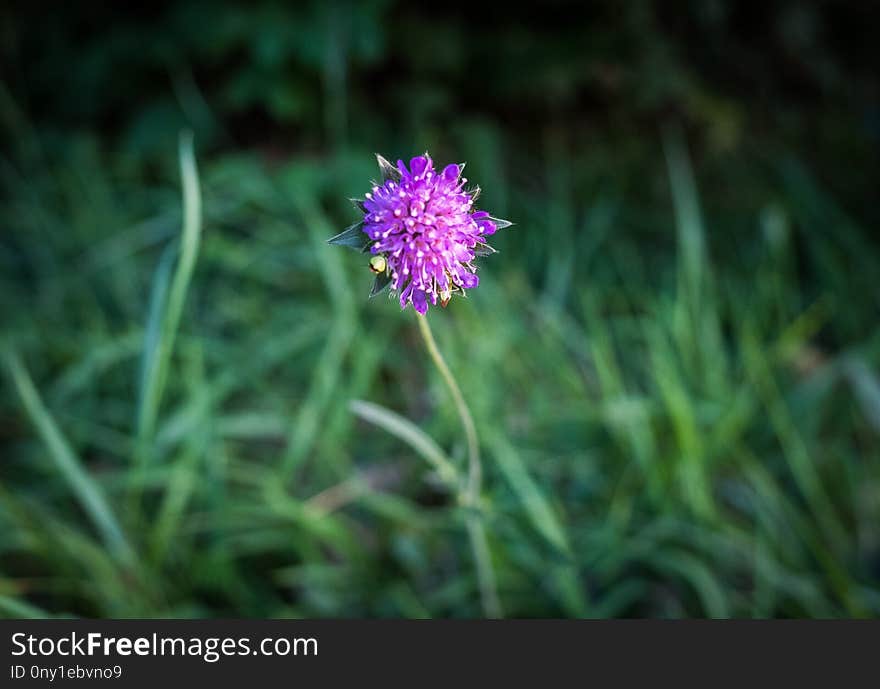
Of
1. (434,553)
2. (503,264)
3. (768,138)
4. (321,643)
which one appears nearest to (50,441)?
(321,643)

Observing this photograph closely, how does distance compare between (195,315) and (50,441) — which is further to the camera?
(195,315)

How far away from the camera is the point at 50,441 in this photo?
1.04 meters

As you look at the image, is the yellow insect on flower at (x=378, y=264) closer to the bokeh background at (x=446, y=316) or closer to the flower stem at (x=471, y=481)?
the flower stem at (x=471, y=481)

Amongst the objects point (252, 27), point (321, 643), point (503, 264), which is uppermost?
point (252, 27)

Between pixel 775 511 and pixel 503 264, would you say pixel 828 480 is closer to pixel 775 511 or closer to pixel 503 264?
pixel 775 511

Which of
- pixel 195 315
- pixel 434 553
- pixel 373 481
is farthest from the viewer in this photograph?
pixel 195 315

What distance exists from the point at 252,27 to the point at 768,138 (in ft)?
4.75

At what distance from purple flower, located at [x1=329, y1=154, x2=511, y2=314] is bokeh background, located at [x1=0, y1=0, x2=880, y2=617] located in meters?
0.37

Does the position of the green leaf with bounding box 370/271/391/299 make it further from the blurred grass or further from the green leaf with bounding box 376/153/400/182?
the blurred grass

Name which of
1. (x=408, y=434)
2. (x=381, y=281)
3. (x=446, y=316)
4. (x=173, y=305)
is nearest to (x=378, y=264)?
(x=381, y=281)

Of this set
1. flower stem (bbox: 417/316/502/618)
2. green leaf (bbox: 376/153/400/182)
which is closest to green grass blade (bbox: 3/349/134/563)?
flower stem (bbox: 417/316/502/618)

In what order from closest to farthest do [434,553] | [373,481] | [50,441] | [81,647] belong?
[81,647] → [50,441] → [434,553] → [373,481]

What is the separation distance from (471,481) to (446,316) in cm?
90

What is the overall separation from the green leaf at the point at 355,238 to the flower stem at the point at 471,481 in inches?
3.4
